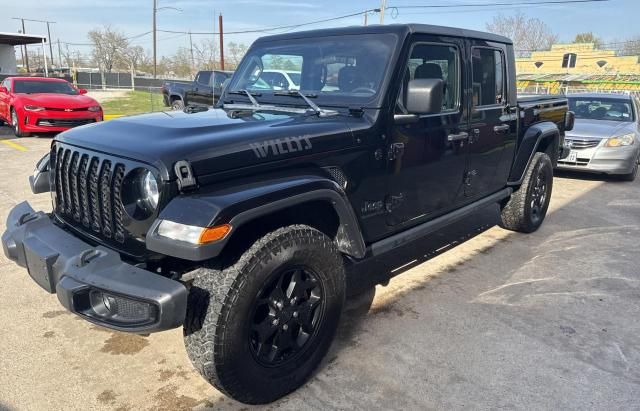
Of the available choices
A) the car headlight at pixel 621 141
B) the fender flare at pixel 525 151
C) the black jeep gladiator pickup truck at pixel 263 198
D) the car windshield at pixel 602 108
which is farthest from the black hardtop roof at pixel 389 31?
the car windshield at pixel 602 108

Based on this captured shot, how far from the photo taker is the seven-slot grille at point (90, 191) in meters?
2.37

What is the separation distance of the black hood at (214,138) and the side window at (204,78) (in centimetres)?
1371

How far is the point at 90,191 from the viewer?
8.37ft

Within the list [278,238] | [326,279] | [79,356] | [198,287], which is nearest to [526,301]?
[326,279]

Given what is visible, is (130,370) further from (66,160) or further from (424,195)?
(424,195)

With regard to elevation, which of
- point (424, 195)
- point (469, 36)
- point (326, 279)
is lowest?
point (326, 279)

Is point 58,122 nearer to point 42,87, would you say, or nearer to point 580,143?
point 42,87

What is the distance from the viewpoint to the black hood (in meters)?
2.24

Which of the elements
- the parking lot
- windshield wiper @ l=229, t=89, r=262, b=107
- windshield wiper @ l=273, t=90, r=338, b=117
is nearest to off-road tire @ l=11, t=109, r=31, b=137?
the parking lot

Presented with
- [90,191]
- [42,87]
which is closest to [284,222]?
[90,191]

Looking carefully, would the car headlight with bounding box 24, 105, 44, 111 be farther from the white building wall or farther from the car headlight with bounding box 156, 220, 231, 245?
the white building wall

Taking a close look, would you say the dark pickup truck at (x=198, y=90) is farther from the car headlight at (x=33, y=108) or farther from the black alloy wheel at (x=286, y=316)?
the black alloy wheel at (x=286, y=316)

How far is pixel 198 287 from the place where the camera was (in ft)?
7.48

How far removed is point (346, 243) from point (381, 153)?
2.05 feet
